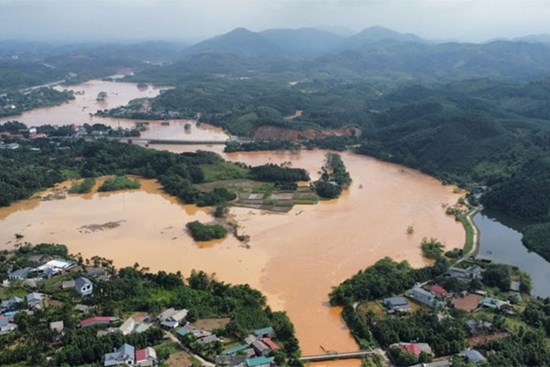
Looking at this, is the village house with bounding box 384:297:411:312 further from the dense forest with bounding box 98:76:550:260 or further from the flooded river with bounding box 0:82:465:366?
the dense forest with bounding box 98:76:550:260

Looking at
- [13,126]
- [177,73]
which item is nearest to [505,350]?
[13,126]

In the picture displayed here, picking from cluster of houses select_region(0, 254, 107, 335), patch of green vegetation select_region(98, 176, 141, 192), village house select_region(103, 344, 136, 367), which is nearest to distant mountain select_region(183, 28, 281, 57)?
patch of green vegetation select_region(98, 176, 141, 192)

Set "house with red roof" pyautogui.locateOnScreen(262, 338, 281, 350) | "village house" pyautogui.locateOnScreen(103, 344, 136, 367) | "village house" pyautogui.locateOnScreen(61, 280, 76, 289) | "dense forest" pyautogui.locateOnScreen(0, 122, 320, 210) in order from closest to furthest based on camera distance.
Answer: "village house" pyautogui.locateOnScreen(103, 344, 136, 367)
"house with red roof" pyautogui.locateOnScreen(262, 338, 281, 350)
"village house" pyautogui.locateOnScreen(61, 280, 76, 289)
"dense forest" pyautogui.locateOnScreen(0, 122, 320, 210)

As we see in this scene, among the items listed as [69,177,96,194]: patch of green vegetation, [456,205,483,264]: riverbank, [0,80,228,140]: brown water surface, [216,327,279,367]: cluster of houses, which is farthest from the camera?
[0,80,228,140]: brown water surface

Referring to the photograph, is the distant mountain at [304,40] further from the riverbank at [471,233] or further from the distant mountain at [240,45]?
the riverbank at [471,233]

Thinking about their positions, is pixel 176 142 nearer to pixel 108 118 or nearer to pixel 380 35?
pixel 108 118

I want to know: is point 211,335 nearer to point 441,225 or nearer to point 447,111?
point 441,225

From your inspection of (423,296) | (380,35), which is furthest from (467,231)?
(380,35)
